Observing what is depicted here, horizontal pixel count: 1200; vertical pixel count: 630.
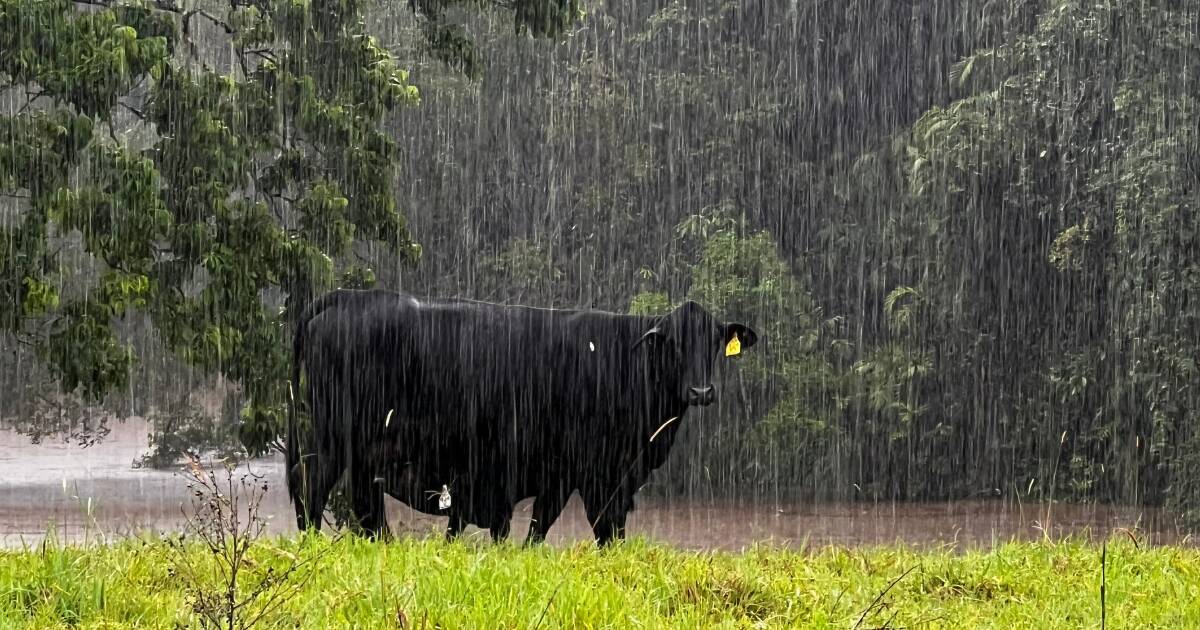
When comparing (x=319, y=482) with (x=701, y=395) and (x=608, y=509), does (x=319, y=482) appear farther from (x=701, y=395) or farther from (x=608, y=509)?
(x=701, y=395)

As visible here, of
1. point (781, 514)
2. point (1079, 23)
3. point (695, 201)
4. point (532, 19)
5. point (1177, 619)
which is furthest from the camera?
point (695, 201)

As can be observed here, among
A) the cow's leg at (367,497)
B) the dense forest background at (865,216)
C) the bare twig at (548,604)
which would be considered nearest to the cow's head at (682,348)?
the cow's leg at (367,497)

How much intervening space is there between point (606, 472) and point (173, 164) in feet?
12.7

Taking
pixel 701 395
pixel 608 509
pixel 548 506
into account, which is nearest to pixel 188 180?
pixel 548 506

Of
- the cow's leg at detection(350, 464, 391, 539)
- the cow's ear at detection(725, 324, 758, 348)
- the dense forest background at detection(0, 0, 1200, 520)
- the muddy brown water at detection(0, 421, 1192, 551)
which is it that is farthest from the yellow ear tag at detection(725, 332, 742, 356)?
the dense forest background at detection(0, 0, 1200, 520)

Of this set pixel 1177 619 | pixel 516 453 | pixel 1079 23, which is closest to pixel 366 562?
pixel 1177 619

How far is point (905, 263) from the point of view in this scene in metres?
17.8

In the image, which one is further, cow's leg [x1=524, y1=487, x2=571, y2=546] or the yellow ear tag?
the yellow ear tag

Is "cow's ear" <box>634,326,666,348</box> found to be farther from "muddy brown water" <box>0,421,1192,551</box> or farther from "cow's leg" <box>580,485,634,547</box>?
"muddy brown water" <box>0,421,1192,551</box>

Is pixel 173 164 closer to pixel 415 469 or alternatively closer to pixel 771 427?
pixel 415 469

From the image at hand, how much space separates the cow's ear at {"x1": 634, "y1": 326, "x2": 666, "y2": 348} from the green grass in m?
2.50

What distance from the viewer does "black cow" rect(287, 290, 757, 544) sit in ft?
27.7

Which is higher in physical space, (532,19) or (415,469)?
(532,19)

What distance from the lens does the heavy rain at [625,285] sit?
848 cm
